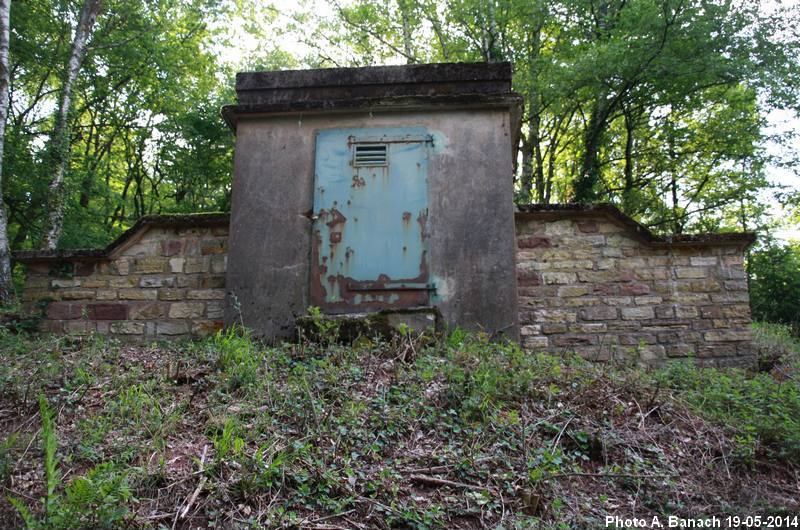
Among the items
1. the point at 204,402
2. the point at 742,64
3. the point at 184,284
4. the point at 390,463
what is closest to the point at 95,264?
the point at 184,284

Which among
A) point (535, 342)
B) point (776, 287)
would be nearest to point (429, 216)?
point (535, 342)

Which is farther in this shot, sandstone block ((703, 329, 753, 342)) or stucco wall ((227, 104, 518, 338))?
sandstone block ((703, 329, 753, 342))

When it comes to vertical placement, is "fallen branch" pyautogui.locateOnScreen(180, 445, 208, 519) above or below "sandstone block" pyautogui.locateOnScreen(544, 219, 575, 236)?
below

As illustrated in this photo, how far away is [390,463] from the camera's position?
312 centimetres

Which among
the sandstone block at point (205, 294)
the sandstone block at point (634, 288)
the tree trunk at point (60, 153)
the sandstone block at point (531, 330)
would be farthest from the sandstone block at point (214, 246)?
the tree trunk at point (60, 153)

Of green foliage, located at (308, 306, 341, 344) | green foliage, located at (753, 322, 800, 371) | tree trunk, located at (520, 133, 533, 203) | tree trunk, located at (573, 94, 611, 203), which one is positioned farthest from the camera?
tree trunk, located at (520, 133, 533, 203)

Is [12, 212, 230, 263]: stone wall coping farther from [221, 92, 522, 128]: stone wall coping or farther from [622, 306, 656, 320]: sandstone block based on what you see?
[622, 306, 656, 320]: sandstone block

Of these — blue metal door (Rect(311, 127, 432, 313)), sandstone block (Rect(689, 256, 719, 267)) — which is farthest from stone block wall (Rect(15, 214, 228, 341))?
sandstone block (Rect(689, 256, 719, 267))

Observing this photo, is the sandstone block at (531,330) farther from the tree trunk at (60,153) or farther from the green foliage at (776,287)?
the tree trunk at (60,153)

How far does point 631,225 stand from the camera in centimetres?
645

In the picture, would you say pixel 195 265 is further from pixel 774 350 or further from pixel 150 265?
pixel 774 350

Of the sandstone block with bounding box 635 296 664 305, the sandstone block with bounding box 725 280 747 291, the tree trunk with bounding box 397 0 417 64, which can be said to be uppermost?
the tree trunk with bounding box 397 0 417 64

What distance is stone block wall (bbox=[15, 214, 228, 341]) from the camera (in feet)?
21.3

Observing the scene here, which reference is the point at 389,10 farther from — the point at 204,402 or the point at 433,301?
the point at 204,402
